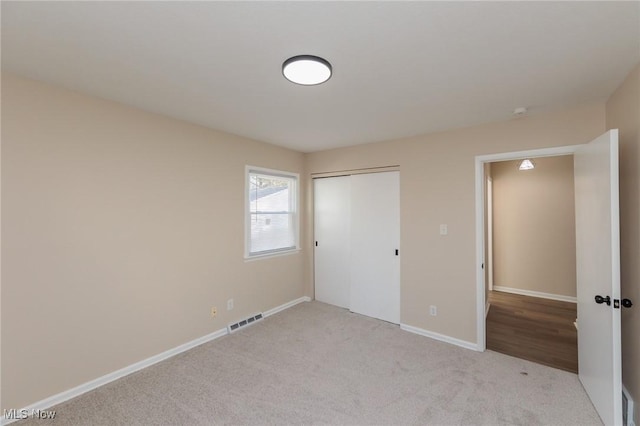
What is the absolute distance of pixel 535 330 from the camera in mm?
3541

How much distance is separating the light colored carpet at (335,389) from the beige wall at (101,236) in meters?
0.35

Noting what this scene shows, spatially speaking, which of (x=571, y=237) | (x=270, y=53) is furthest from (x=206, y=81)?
(x=571, y=237)

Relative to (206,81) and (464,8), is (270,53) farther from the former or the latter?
(464,8)

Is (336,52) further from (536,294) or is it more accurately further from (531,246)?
(536,294)

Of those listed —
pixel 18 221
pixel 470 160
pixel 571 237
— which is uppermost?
pixel 470 160

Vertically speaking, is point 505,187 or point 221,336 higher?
point 505,187

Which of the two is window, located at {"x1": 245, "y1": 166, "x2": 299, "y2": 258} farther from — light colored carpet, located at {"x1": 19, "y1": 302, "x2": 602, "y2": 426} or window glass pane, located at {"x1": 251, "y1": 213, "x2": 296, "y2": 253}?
light colored carpet, located at {"x1": 19, "y1": 302, "x2": 602, "y2": 426}

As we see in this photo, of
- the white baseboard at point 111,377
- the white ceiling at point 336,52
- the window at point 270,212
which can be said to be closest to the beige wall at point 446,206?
the white ceiling at point 336,52

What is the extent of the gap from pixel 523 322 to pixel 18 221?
215 inches

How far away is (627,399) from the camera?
1.98m

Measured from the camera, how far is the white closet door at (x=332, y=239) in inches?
171

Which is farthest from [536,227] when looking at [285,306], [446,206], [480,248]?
[285,306]

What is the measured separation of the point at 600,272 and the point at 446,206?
4.90ft

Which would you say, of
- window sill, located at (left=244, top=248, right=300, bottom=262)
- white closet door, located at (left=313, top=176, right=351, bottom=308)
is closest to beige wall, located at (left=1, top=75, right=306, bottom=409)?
window sill, located at (left=244, top=248, right=300, bottom=262)
